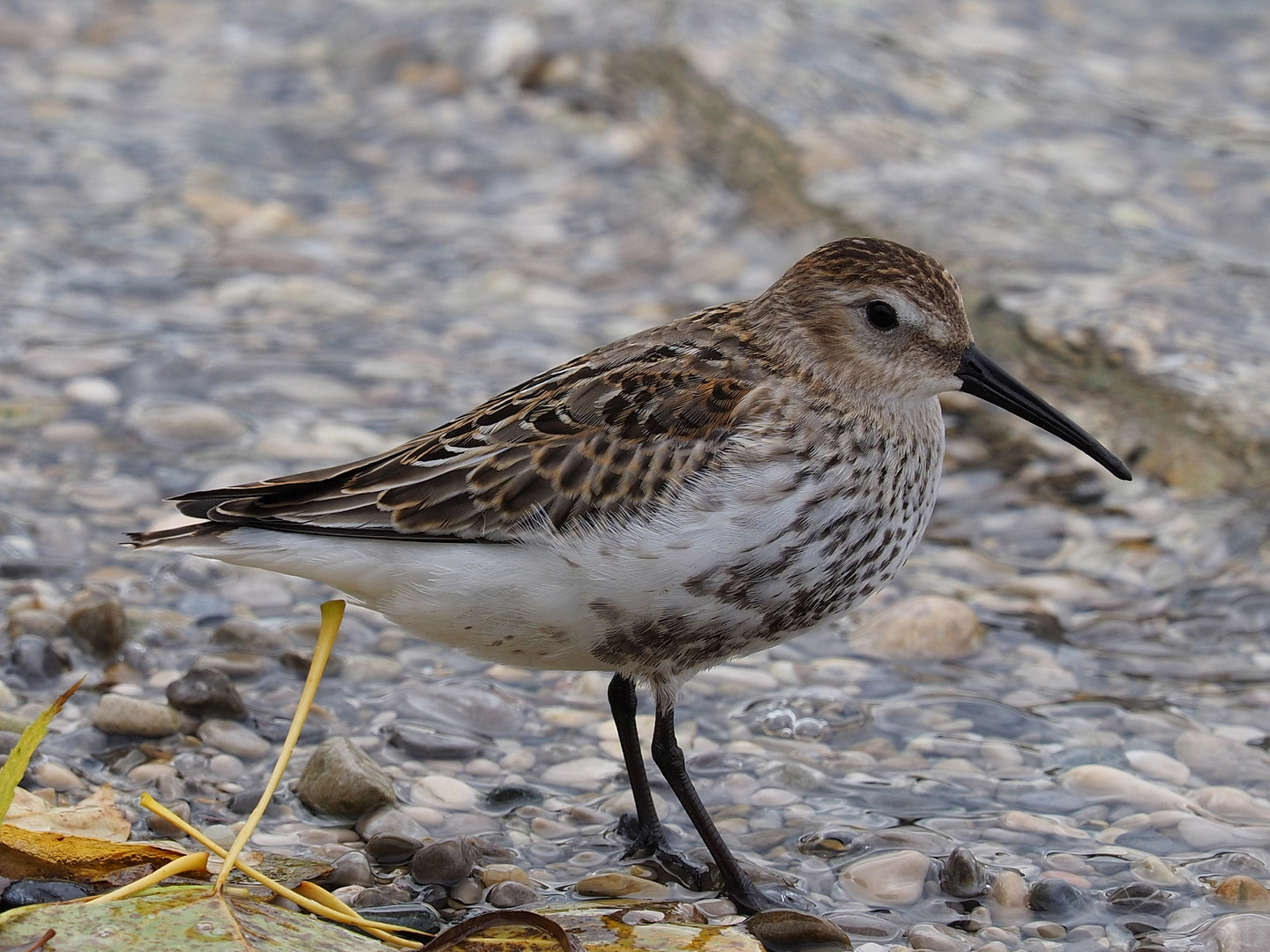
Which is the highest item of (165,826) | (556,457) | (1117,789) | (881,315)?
(881,315)

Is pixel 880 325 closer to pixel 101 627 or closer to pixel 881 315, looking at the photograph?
pixel 881 315

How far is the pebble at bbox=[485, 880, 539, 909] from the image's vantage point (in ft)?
13.9

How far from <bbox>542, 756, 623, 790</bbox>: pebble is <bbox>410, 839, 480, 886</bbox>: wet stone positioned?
2.08 feet

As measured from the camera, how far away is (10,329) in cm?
738

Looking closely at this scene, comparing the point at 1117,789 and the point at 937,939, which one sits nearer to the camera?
the point at 937,939

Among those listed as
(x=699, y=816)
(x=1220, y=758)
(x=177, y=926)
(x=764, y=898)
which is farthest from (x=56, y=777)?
(x=1220, y=758)

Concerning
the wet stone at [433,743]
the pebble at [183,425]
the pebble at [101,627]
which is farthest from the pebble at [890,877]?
the pebble at [183,425]

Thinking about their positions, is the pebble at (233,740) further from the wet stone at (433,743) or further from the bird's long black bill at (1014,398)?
the bird's long black bill at (1014,398)

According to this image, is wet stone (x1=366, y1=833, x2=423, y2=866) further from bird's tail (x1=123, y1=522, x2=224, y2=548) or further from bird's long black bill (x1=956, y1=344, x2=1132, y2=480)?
bird's long black bill (x1=956, y1=344, x2=1132, y2=480)

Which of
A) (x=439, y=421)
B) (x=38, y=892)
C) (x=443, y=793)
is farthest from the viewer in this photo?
(x=439, y=421)

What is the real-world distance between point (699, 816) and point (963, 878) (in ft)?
2.40

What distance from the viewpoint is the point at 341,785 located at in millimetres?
4547

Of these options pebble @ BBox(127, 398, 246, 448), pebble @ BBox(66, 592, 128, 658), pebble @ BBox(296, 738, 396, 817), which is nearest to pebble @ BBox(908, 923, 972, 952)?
pebble @ BBox(296, 738, 396, 817)

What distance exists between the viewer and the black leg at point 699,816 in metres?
4.32
